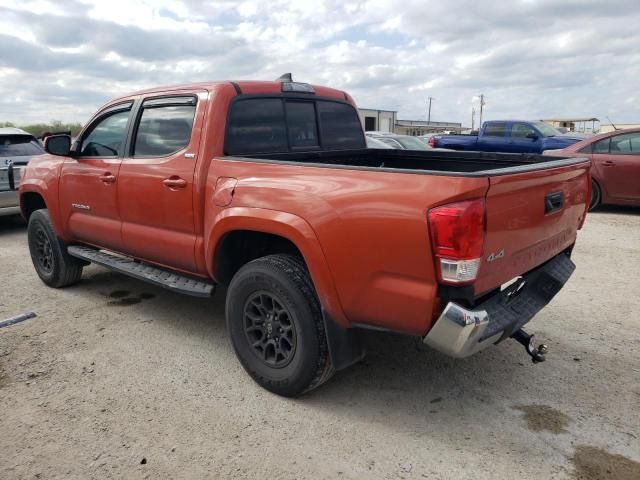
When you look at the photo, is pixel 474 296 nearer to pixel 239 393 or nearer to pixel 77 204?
pixel 239 393

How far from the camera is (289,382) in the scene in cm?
314

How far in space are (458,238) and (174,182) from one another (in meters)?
2.17

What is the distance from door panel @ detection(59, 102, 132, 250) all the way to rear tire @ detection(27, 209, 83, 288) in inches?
12.5

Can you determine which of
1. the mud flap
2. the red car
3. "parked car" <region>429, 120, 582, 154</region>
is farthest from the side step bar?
"parked car" <region>429, 120, 582, 154</region>

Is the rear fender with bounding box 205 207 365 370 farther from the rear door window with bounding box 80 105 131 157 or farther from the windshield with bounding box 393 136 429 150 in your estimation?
the windshield with bounding box 393 136 429 150

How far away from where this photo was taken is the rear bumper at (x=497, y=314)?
2449 millimetres

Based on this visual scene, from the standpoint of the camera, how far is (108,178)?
4316mm

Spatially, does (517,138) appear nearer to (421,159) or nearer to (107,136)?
(421,159)

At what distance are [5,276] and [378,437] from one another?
16.7 feet

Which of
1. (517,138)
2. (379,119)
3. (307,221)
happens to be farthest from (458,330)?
(379,119)

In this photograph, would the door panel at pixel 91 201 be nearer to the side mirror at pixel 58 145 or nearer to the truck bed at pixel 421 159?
the side mirror at pixel 58 145

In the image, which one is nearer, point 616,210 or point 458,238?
point 458,238

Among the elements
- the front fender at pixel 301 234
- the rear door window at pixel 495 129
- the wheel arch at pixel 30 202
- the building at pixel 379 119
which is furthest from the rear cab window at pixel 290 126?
the building at pixel 379 119

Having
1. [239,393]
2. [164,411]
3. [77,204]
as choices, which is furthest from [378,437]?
[77,204]
